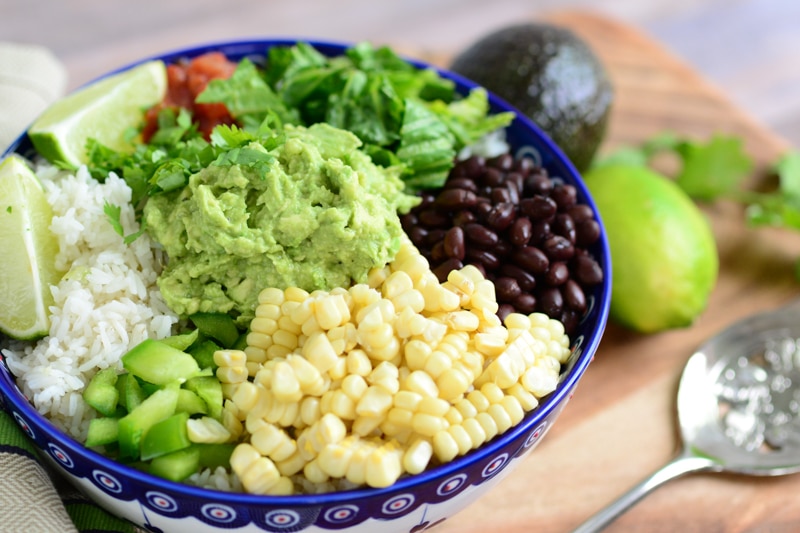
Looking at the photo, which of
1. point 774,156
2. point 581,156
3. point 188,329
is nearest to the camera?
point 188,329

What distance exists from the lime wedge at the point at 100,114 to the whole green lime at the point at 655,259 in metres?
1.82

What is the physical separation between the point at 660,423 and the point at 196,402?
173 centimetres

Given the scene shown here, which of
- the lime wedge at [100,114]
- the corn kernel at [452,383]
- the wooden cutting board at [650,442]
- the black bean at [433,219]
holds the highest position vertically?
the lime wedge at [100,114]

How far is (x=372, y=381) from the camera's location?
2.12 meters

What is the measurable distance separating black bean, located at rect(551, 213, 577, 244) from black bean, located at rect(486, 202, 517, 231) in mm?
157

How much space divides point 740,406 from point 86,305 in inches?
90.6

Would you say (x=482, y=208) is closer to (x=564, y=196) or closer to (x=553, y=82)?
(x=564, y=196)

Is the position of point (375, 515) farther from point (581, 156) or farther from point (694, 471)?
point (581, 156)

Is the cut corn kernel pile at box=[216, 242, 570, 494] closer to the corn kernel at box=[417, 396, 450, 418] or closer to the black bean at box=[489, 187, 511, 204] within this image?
the corn kernel at box=[417, 396, 450, 418]

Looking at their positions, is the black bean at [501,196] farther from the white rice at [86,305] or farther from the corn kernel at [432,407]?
the white rice at [86,305]

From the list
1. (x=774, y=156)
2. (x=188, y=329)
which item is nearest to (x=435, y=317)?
(x=188, y=329)

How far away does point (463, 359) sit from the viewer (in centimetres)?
218

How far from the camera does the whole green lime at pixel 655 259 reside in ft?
10.3

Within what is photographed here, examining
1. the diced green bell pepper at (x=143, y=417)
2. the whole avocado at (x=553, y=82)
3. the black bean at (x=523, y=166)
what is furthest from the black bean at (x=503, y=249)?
the diced green bell pepper at (x=143, y=417)
